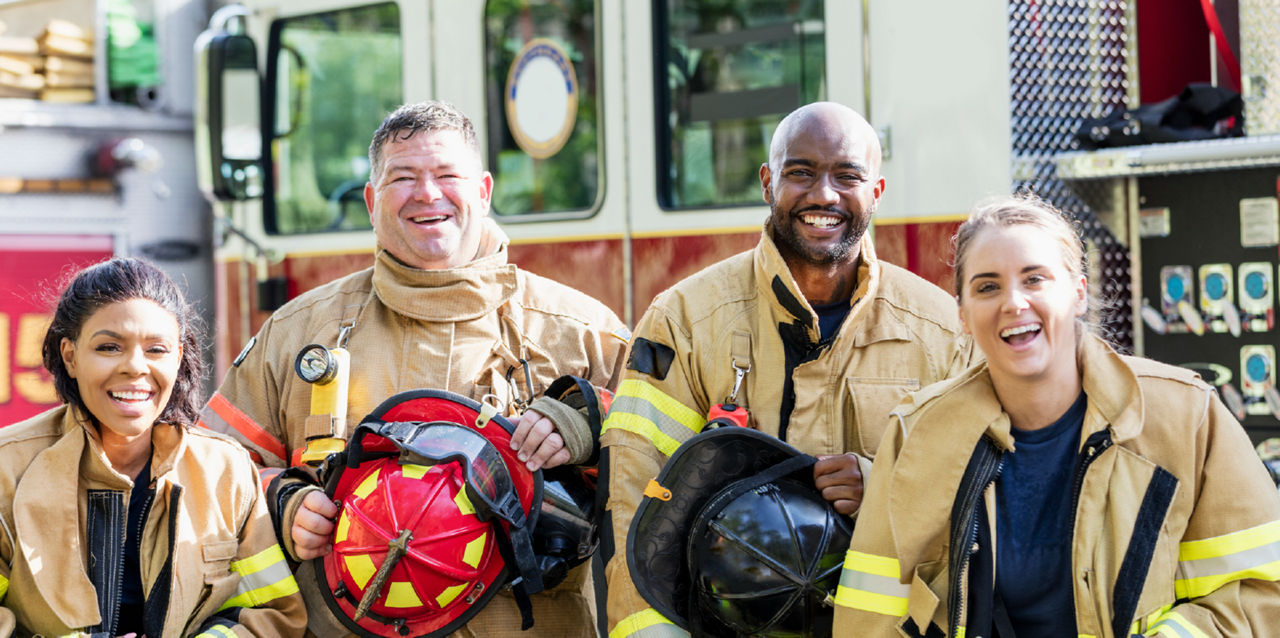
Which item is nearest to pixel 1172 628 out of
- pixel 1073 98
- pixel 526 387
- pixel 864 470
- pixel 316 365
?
pixel 864 470

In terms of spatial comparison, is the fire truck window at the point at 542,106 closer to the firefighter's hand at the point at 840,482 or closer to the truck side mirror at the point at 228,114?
the truck side mirror at the point at 228,114

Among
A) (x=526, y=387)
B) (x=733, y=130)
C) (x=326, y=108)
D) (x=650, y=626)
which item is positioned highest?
(x=326, y=108)

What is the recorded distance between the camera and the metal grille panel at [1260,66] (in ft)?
12.5

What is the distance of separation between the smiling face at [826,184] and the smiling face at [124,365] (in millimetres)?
1272

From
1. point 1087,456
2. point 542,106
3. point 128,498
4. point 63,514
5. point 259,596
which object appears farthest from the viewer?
point 542,106

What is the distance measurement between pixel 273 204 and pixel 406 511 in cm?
295

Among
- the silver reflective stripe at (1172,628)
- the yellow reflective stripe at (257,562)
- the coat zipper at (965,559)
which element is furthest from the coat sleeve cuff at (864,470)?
the yellow reflective stripe at (257,562)

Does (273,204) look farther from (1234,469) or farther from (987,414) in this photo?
(1234,469)

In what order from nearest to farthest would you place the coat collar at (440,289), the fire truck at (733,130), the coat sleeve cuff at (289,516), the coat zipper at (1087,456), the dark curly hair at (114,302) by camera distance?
the coat zipper at (1087,456)
the dark curly hair at (114,302)
the coat sleeve cuff at (289,516)
the coat collar at (440,289)
the fire truck at (733,130)

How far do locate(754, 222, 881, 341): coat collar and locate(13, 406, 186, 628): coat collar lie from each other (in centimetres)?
132

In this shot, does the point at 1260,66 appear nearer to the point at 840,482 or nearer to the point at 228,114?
the point at 840,482

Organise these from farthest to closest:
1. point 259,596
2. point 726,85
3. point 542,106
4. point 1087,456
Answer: point 542,106, point 726,85, point 259,596, point 1087,456

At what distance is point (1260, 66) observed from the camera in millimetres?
3832

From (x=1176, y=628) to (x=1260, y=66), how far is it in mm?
2203
